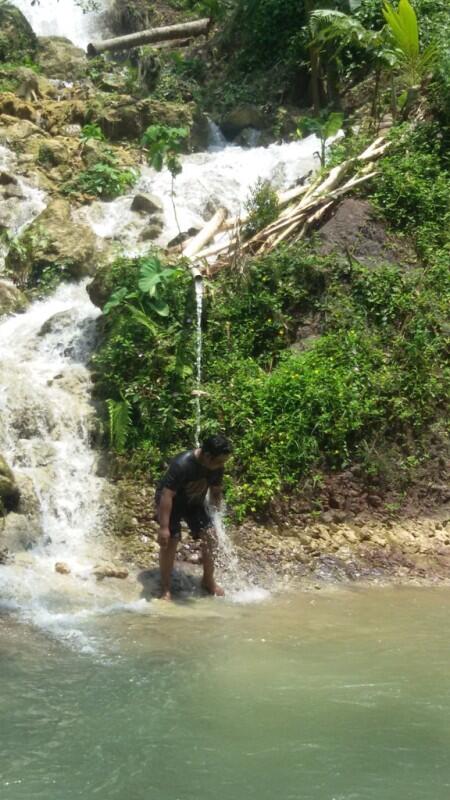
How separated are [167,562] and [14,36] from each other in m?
17.4

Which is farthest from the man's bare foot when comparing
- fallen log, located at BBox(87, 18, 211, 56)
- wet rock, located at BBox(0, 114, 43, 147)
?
fallen log, located at BBox(87, 18, 211, 56)

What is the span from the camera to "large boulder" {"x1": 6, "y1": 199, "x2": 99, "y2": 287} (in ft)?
43.1

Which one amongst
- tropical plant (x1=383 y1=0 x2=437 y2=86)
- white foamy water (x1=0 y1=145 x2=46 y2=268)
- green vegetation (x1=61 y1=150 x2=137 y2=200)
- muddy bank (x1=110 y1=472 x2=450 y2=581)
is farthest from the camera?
green vegetation (x1=61 y1=150 x2=137 y2=200)

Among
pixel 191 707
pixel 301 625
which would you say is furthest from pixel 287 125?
pixel 191 707

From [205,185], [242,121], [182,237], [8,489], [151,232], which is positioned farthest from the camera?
[242,121]

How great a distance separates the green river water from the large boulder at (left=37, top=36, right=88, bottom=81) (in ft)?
54.8

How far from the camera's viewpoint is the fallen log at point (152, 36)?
2197 centimetres

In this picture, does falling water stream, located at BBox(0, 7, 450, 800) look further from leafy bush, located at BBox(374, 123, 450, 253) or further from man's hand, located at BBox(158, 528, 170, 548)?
leafy bush, located at BBox(374, 123, 450, 253)

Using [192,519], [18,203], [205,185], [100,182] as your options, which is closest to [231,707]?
[192,519]

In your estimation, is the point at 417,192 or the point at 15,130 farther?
the point at 15,130

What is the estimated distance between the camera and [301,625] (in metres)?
6.83

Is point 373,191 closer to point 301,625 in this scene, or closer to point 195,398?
point 195,398

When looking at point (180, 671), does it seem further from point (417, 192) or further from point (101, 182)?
point (101, 182)

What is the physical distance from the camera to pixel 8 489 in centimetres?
834
